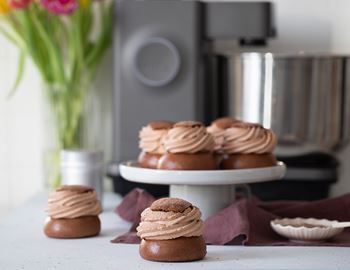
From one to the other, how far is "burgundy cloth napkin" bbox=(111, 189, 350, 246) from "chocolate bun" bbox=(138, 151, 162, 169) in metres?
0.05

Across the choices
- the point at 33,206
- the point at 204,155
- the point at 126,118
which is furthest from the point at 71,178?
the point at 204,155

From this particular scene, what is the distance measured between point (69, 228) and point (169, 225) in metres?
0.21

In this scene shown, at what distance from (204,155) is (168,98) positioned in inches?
16.4

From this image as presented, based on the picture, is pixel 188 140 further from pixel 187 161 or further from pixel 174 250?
pixel 174 250

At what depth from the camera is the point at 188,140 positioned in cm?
114

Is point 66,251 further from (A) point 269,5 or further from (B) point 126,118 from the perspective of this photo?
(A) point 269,5

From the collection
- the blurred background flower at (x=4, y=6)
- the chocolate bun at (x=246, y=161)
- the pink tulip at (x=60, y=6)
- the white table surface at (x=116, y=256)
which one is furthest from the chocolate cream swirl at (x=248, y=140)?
the blurred background flower at (x=4, y=6)

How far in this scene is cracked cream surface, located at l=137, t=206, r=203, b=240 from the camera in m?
0.96

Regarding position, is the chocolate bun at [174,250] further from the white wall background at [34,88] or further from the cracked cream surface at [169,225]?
the white wall background at [34,88]

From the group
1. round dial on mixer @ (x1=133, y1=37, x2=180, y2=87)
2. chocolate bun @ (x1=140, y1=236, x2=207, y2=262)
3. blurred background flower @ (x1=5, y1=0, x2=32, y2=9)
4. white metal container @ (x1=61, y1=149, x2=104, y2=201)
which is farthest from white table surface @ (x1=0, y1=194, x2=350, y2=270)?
blurred background flower @ (x1=5, y1=0, x2=32, y2=9)

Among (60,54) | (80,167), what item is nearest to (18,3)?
(60,54)

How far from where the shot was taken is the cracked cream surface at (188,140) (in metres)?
1.14

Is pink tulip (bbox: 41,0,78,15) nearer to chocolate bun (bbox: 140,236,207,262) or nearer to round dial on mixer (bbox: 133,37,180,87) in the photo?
round dial on mixer (bbox: 133,37,180,87)

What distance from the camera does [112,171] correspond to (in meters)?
1.56
